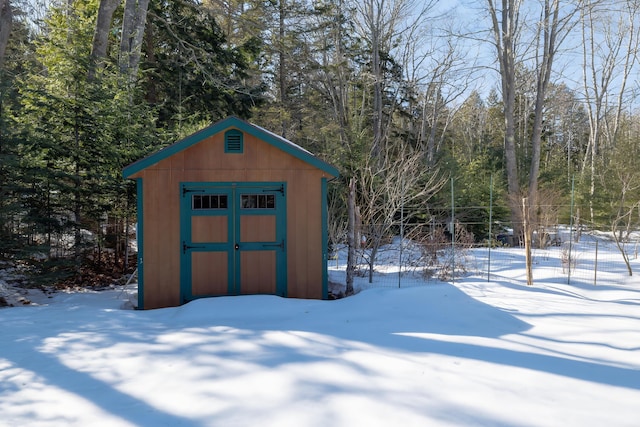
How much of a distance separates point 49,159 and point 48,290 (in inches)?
98.0

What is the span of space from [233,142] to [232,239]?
1.48 meters

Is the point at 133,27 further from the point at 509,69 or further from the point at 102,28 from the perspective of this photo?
the point at 509,69

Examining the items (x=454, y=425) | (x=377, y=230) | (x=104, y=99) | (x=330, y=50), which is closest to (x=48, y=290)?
(x=104, y=99)

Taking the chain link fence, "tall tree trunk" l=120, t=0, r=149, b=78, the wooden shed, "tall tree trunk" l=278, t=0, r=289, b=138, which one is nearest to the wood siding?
the wooden shed

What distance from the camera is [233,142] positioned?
20.9 ft

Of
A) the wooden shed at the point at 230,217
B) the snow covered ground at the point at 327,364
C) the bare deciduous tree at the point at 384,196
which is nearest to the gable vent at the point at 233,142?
the wooden shed at the point at 230,217

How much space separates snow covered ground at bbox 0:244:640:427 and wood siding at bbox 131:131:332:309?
2.11 feet

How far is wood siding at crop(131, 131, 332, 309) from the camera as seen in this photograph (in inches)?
246

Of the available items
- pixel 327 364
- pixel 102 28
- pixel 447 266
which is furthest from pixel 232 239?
pixel 102 28

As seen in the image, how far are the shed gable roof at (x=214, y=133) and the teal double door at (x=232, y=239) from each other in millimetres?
529

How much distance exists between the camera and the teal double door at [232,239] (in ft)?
20.8

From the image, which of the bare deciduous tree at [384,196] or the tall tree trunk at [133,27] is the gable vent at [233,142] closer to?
the bare deciduous tree at [384,196]

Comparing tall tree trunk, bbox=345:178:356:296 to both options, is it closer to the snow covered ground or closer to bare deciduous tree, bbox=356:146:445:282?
bare deciduous tree, bbox=356:146:445:282

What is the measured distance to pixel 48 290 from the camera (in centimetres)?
792
